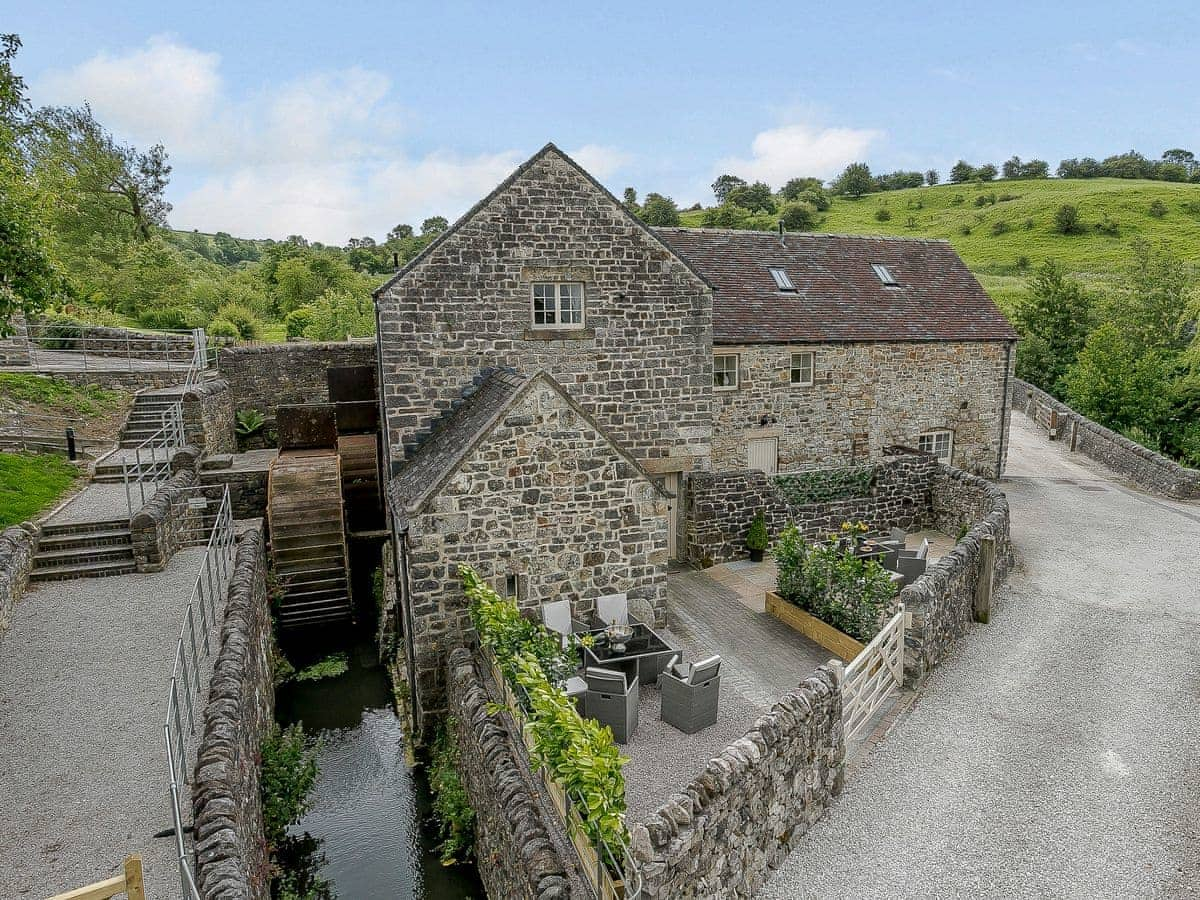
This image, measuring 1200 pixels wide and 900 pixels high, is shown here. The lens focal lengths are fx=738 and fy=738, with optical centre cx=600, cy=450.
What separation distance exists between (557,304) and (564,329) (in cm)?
49

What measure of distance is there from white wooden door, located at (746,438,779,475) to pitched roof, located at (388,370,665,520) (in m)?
8.33

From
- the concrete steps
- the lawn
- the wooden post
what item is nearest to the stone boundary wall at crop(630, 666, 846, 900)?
the wooden post

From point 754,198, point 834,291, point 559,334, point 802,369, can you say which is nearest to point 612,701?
point 559,334

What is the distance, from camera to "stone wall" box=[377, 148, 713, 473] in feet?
43.2

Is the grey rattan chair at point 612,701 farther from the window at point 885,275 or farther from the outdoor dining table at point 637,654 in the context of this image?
the window at point 885,275

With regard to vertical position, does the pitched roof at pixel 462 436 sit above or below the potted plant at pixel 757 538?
above

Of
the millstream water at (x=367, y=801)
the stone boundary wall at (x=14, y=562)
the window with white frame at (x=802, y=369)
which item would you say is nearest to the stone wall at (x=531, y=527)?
the millstream water at (x=367, y=801)

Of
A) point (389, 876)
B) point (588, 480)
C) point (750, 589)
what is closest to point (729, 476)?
point (750, 589)

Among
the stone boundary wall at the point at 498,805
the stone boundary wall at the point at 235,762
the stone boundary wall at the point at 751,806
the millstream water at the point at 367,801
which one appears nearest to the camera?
the stone boundary wall at the point at 751,806

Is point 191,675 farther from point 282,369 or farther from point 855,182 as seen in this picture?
point 855,182

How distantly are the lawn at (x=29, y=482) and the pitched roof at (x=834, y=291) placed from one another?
15287mm

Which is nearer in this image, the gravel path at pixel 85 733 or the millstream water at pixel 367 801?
the gravel path at pixel 85 733

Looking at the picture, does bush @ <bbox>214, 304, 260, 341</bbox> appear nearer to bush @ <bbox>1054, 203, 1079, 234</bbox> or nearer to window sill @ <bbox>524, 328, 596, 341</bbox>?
window sill @ <bbox>524, 328, 596, 341</bbox>

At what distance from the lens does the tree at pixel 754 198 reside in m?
86.5
